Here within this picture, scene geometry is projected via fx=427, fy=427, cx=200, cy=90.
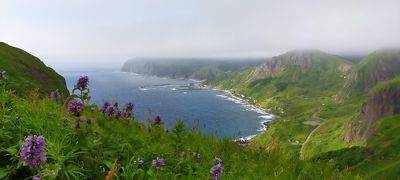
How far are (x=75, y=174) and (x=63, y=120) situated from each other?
191 cm

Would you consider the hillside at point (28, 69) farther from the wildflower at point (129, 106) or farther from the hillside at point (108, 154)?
the hillside at point (108, 154)

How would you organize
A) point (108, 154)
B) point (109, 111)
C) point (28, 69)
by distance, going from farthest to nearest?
point (28, 69) < point (109, 111) < point (108, 154)

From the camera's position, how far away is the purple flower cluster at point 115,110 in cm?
1241

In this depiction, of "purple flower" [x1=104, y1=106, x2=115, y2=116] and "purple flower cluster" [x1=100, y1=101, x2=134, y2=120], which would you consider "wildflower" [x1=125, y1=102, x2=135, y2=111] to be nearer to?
"purple flower cluster" [x1=100, y1=101, x2=134, y2=120]

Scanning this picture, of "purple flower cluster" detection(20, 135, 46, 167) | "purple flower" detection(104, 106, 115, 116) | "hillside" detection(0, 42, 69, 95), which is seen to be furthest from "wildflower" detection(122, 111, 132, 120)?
"hillside" detection(0, 42, 69, 95)

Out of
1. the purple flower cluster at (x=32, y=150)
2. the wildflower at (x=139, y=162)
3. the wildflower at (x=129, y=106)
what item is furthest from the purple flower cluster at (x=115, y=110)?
the purple flower cluster at (x=32, y=150)

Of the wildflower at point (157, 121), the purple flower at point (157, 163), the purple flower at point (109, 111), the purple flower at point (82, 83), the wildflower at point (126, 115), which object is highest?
the purple flower at point (82, 83)

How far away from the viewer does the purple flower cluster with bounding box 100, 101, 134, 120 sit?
12414 mm

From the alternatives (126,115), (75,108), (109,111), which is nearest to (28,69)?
(126,115)

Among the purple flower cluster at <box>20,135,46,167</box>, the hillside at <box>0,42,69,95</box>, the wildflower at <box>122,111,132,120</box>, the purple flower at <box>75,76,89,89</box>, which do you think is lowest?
the hillside at <box>0,42,69,95</box>

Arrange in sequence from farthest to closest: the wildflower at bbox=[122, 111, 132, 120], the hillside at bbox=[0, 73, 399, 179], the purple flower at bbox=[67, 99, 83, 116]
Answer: the wildflower at bbox=[122, 111, 132, 120]
the purple flower at bbox=[67, 99, 83, 116]
the hillside at bbox=[0, 73, 399, 179]

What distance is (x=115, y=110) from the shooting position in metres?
12.7

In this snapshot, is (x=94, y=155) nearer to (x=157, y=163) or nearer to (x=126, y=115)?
(x=157, y=163)

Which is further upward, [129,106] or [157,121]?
[129,106]
